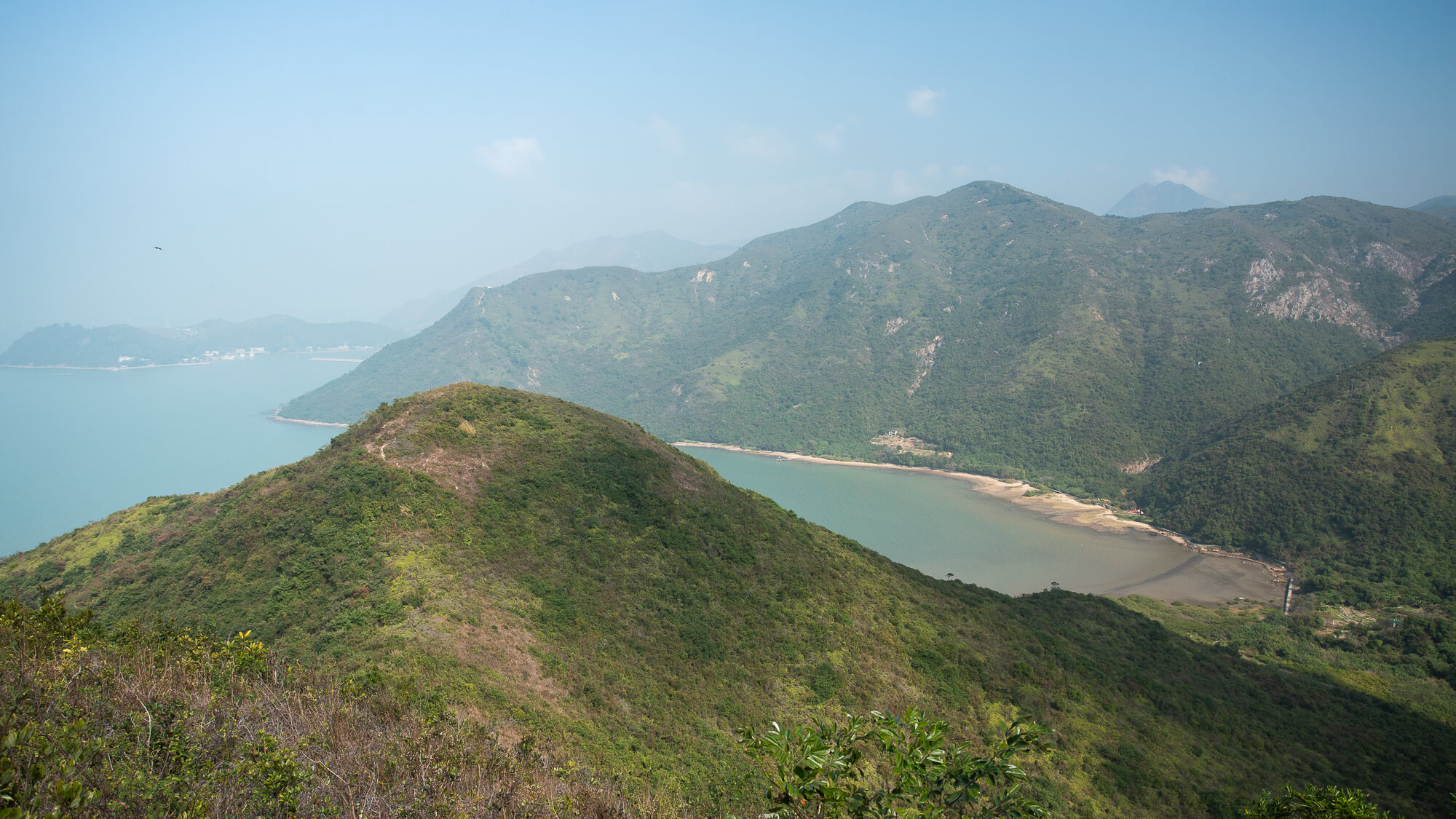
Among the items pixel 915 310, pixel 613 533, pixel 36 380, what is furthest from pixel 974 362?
pixel 36 380

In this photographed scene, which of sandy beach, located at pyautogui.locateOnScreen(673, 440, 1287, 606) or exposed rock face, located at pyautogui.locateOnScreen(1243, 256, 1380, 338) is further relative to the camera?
exposed rock face, located at pyautogui.locateOnScreen(1243, 256, 1380, 338)

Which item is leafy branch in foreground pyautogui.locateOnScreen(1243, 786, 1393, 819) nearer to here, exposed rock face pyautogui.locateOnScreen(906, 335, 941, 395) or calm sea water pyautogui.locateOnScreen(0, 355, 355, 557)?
calm sea water pyautogui.locateOnScreen(0, 355, 355, 557)

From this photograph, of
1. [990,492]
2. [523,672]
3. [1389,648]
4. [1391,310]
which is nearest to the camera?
[523,672]

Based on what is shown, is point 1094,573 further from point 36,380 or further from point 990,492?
point 36,380

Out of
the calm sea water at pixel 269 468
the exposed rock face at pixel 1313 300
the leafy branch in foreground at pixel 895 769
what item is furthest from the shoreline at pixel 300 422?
the exposed rock face at pixel 1313 300

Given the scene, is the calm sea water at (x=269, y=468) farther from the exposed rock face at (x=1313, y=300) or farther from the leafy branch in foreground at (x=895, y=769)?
the exposed rock face at (x=1313, y=300)

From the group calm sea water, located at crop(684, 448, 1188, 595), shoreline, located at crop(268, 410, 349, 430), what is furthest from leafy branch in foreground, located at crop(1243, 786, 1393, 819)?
shoreline, located at crop(268, 410, 349, 430)
